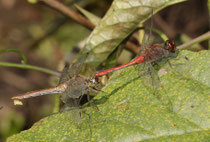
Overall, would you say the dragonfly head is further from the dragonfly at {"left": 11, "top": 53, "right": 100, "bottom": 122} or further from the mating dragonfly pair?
the dragonfly at {"left": 11, "top": 53, "right": 100, "bottom": 122}

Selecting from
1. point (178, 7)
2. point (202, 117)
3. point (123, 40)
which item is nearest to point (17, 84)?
point (178, 7)

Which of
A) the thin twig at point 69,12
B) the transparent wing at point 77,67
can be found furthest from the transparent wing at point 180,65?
the thin twig at point 69,12

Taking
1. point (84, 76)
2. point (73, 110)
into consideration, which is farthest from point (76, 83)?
point (73, 110)

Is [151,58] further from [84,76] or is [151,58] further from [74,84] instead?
[74,84]

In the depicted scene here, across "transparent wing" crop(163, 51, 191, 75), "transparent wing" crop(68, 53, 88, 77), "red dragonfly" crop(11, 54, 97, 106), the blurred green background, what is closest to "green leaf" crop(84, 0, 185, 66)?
"transparent wing" crop(68, 53, 88, 77)

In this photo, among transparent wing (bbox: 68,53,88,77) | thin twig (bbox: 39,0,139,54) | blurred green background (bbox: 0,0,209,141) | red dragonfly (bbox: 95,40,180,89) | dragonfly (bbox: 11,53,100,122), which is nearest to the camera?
red dragonfly (bbox: 95,40,180,89)
